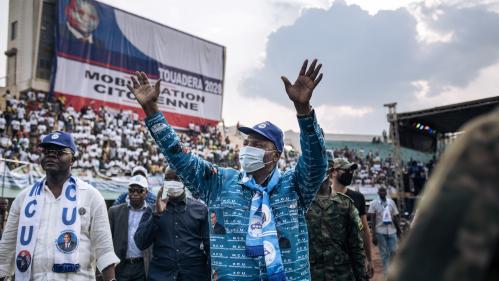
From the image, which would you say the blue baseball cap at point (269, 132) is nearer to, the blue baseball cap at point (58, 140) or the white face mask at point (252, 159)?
the white face mask at point (252, 159)

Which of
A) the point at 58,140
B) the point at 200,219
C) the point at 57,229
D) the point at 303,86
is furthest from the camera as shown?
the point at 200,219

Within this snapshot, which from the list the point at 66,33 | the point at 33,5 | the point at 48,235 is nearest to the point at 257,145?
the point at 48,235

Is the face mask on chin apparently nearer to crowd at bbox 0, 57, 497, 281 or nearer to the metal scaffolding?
crowd at bbox 0, 57, 497, 281

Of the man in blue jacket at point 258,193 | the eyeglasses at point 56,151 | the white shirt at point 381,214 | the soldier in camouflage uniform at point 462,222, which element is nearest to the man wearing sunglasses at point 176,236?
the eyeglasses at point 56,151

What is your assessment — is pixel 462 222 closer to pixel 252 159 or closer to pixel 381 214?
pixel 252 159

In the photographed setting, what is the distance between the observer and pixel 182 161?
2881 millimetres

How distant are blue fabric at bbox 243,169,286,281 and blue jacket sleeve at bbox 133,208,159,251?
2155 millimetres

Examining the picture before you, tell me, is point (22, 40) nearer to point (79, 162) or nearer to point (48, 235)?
point (79, 162)

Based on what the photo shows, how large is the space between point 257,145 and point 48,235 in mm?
1718

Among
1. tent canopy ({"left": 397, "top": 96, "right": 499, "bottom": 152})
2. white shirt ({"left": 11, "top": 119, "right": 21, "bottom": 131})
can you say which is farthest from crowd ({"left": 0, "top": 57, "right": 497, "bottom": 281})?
white shirt ({"left": 11, "top": 119, "right": 21, "bottom": 131})

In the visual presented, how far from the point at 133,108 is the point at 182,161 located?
25.9 metres

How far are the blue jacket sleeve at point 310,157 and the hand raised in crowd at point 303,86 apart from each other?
6 centimetres

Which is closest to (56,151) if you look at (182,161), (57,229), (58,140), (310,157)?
(58,140)

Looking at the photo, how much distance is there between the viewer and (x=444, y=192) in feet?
2.13
